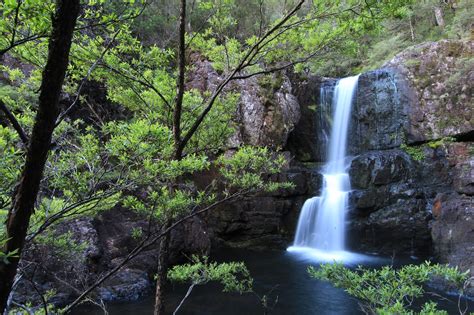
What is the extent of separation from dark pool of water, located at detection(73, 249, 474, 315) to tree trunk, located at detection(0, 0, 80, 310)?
5895 mm

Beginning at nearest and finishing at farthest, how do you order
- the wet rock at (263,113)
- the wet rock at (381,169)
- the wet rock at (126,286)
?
the wet rock at (126,286), the wet rock at (381,169), the wet rock at (263,113)

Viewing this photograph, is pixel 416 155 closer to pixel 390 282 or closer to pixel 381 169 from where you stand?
pixel 381 169

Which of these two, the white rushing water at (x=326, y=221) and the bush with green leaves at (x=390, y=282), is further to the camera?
the white rushing water at (x=326, y=221)

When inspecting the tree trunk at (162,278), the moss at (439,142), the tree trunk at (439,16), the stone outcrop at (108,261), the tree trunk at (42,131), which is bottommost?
the stone outcrop at (108,261)

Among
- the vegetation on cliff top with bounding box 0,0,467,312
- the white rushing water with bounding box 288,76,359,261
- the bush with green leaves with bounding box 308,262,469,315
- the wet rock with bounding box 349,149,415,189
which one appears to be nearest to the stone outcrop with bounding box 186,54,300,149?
the white rushing water with bounding box 288,76,359,261

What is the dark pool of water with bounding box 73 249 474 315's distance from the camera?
27.6 feet

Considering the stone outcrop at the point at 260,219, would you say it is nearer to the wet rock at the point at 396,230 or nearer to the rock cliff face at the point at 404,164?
the rock cliff face at the point at 404,164

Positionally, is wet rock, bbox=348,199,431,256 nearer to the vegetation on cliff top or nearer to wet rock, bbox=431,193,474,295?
wet rock, bbox=431,193,474,295

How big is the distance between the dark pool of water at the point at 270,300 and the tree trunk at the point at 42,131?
5.89 m

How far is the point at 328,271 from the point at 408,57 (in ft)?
53.2

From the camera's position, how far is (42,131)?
1934 millimetres

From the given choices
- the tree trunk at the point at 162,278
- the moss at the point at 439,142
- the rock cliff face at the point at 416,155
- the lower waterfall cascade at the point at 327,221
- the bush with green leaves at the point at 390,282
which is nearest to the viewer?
the bush with green leaves at the point at 390,282

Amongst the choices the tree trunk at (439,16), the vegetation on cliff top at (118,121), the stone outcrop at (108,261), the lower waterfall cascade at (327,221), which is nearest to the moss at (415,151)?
the lower waterfall cascade at (327,221)

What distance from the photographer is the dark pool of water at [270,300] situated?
8422mm
